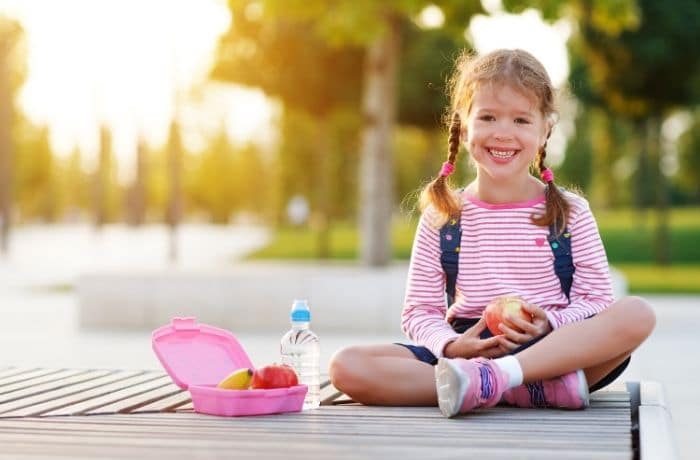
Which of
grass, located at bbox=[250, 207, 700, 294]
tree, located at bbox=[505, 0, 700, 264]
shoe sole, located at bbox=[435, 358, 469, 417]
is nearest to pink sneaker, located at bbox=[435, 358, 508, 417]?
shoe sole, located at bbox=[435, 358, 469, 417]

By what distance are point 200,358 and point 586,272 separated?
1.56 meters

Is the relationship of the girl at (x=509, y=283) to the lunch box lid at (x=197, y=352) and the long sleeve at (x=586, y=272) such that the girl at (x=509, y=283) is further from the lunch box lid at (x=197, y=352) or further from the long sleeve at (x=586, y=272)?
the lunch box lid at (x=197, y=352)

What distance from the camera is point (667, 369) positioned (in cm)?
754

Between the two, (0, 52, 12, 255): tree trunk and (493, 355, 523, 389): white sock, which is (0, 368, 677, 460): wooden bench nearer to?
(493, 355, 523, 389): white sock

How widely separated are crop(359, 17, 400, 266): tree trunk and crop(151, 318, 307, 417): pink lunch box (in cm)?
726

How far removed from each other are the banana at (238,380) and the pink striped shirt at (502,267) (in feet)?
2.24

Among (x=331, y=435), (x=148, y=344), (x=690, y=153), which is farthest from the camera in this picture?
(x=690, y=153)

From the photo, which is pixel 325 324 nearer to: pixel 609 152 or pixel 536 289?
pixel 536 289

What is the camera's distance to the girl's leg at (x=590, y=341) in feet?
14.3

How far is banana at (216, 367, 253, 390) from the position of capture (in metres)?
4.54

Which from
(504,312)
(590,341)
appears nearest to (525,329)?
(504,312)

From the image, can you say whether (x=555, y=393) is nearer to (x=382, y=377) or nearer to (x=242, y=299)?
(x=382, y=377)

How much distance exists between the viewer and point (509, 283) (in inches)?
184

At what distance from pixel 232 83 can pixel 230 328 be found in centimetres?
760
